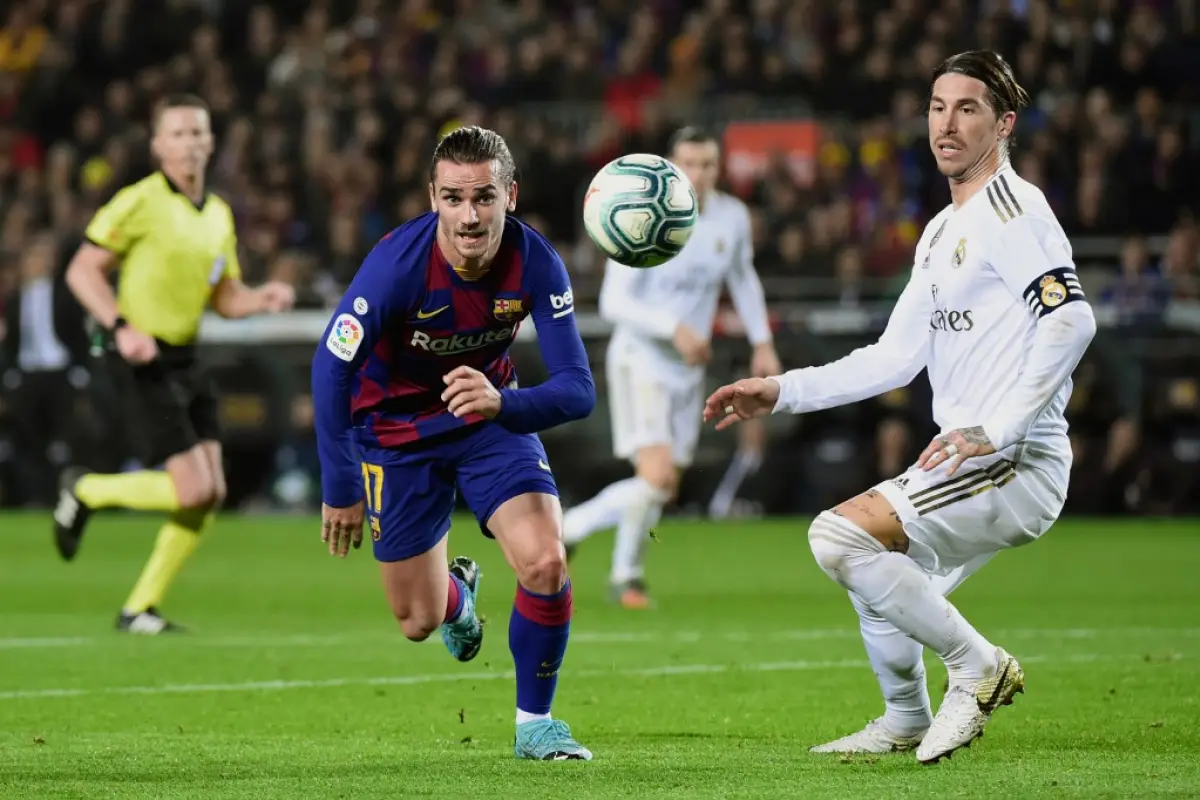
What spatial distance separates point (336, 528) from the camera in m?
6.52

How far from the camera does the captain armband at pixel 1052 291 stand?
5.96 m

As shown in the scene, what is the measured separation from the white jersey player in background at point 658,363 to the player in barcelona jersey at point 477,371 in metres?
4.64

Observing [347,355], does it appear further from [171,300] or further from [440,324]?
[171,300]

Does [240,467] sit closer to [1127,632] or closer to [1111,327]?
[1111,327]

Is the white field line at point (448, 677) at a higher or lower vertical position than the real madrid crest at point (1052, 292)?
lower

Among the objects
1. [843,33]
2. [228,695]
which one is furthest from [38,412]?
[228,695]

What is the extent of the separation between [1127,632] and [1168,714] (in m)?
3.13

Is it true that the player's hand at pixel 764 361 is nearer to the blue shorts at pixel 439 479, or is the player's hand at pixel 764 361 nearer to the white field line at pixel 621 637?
the white field line at pixel 621 637

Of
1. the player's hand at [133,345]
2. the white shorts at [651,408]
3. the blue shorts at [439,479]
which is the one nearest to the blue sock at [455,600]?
the blue shorts at [439,479]

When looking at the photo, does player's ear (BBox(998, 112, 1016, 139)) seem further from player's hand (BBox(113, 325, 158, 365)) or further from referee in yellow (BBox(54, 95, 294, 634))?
player's hand (BBox(113, 325, 158, 365))

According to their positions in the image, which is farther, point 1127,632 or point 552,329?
point 1127,632

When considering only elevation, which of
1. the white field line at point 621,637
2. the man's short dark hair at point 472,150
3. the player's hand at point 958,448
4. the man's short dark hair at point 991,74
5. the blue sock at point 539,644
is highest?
the man's short dark hair at point 991,74

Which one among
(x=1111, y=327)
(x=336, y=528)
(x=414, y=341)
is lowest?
(x=1111, y=327)

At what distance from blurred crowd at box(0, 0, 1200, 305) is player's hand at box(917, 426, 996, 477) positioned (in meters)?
12.8
